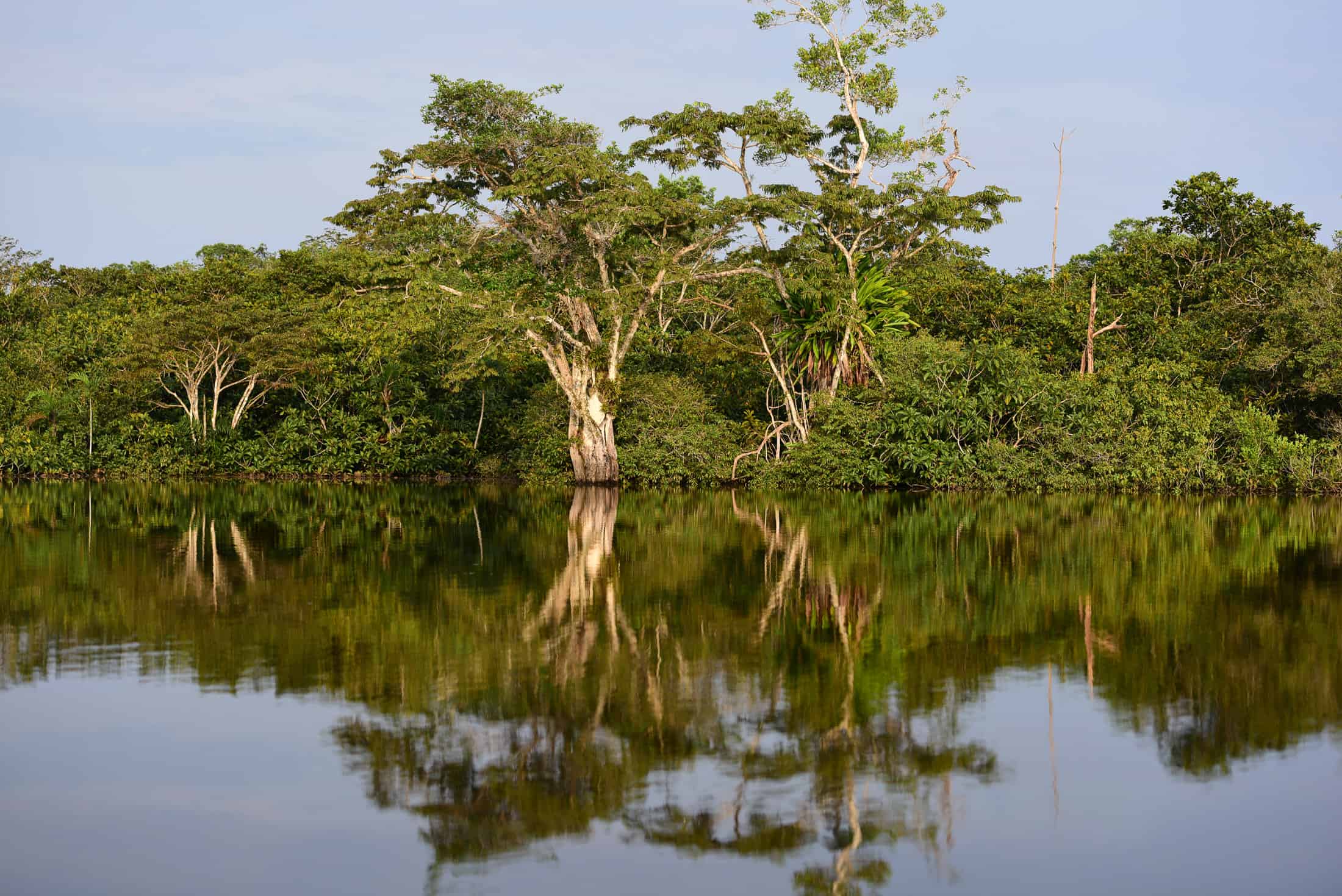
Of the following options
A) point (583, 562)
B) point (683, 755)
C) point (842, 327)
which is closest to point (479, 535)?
point (583, 562)

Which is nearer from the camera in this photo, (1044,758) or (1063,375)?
(1044,758)

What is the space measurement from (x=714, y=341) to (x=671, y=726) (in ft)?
75.5

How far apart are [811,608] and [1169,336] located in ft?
75.0

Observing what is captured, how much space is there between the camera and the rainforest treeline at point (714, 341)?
86.5ft

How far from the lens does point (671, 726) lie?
6629mm

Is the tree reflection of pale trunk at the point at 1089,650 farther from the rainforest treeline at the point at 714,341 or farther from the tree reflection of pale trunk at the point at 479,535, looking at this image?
the rainforest treeline at the point at 714,341

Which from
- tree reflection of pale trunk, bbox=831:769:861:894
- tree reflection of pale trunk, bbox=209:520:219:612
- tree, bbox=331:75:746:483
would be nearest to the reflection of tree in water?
tree reflection of pale trunk, bbox=831:769:861:894

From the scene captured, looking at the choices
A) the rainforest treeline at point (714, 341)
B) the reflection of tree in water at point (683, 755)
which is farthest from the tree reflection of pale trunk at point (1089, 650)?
the rainforest treeline at point (714, 341)

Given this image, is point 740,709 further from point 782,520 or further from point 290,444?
point 290,444

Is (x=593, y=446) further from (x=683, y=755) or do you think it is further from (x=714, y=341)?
(x=683, y=755)

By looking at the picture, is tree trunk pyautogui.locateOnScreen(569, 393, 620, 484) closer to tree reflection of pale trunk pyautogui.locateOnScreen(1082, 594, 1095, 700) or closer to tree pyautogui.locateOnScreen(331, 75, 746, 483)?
tree pyautogui.locateOnScreen(331, 75, 746, 483)

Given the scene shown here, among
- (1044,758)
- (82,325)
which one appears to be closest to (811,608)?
(1044,758)

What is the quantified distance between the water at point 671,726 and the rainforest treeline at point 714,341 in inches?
512

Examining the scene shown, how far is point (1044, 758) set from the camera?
20.2 ft
